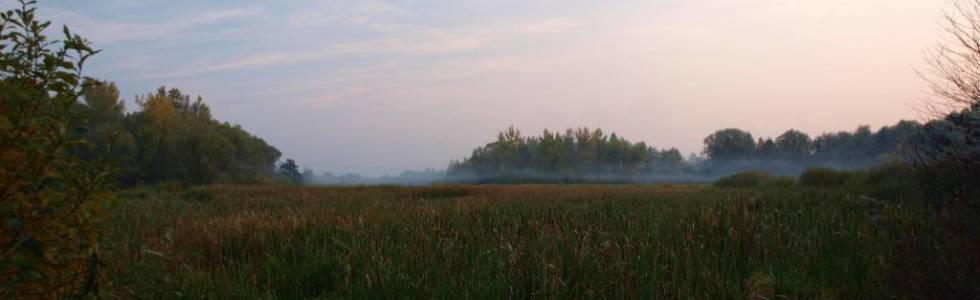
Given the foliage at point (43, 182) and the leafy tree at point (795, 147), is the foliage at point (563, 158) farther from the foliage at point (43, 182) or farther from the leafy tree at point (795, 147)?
the foliage at point (43, 182)

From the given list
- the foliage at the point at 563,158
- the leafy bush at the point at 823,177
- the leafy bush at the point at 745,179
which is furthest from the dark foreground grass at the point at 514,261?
the foliage at the point at 563,158

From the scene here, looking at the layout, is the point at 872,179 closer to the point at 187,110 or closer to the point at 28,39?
the point at 28,39

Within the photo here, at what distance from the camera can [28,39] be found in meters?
2.67

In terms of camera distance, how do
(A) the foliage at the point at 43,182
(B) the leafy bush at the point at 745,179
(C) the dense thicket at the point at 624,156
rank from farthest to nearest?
(C) the dense thicket at the point at 624,156, (B) the leafy bush at the point at 745,179, (A) the foliage at the point at 43,182

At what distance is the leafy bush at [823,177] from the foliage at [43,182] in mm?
22595

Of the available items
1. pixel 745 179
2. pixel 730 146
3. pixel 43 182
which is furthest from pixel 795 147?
pixel 43 182

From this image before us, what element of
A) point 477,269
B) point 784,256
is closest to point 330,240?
point 477,269

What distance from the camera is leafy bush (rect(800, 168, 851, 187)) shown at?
21.1 m

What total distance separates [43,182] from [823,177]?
78.6 feet

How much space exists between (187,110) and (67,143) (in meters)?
75.4

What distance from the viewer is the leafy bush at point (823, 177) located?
21094mm

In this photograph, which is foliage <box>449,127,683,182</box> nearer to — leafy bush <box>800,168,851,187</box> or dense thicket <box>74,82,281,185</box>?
dense thicket <box>74,82,281,185</box>

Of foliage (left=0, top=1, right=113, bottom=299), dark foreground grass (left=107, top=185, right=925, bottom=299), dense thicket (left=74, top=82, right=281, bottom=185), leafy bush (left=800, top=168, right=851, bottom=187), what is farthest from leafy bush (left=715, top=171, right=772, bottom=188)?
dense thicket (left=74, top=82, right=281, bottom=185)

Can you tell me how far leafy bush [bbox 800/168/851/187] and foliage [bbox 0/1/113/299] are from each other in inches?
890
